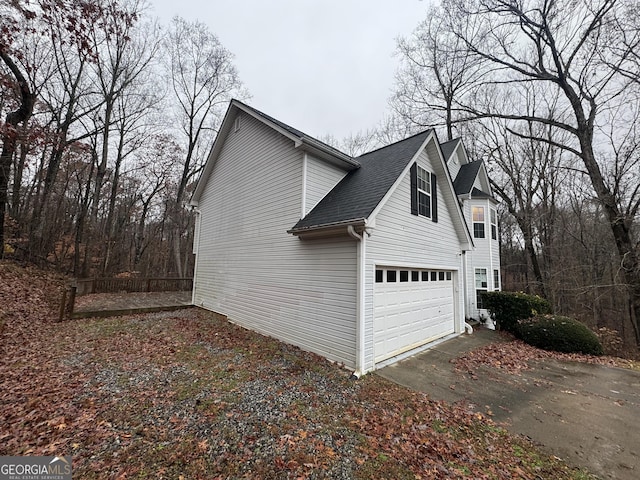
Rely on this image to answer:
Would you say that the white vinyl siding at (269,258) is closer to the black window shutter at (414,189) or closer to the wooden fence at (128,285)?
the black window shutter at (414,189)

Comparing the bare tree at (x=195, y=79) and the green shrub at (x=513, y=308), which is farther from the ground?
the bare tree at (x=195, y=79)

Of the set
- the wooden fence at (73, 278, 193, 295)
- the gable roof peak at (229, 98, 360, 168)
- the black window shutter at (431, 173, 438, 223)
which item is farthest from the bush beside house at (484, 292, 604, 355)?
the wooden fence at (73, 278, 193, 295)

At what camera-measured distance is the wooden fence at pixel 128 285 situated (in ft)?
44.1

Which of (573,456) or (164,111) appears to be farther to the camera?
(164,111)

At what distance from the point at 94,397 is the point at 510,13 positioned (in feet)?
57.6

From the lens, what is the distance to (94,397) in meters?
4.20

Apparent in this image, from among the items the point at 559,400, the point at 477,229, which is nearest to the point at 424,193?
the point at 559,400

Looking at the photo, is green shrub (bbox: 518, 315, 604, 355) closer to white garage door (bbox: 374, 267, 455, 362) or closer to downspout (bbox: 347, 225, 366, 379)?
white garage door (bbox: 374, 267, 455, 362)

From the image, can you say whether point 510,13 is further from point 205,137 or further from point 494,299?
point 205,137

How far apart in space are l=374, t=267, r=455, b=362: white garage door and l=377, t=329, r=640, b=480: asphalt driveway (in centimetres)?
54

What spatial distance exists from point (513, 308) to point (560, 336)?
2.02 meters

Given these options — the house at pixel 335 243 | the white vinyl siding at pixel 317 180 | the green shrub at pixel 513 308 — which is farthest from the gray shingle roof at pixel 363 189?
the green shrub at pixel 513 308

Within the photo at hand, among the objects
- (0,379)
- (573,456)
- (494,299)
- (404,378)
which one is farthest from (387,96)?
(0,379)

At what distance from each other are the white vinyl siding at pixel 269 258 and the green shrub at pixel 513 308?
26.5 feet
